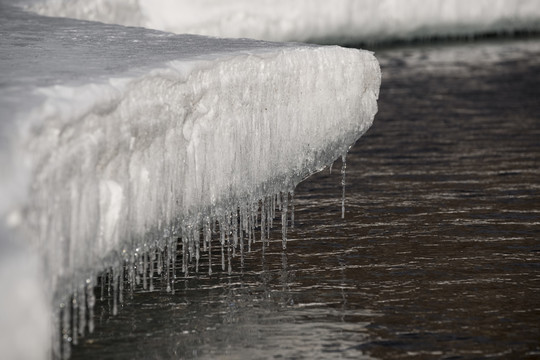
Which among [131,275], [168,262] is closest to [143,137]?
[131,275]

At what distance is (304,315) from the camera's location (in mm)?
4016

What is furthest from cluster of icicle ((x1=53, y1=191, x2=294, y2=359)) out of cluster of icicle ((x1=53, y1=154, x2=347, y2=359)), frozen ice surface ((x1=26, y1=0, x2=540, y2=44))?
frozen ice surface ((x1=26, y1=0, x2=540, y2=44))

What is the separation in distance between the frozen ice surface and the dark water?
3783 millimetres

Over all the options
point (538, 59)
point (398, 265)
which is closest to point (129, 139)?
point (398, 265)

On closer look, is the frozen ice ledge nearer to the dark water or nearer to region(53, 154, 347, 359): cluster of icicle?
region(53, 154, 347, 359): cluster of icicle

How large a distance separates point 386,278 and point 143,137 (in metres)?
1.40

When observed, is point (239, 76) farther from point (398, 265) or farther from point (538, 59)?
point (538, 59)

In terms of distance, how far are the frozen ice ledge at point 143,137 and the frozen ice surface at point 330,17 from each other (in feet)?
15.7

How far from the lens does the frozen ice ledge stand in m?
2.96

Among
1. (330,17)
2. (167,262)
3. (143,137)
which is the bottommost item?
(167,262)

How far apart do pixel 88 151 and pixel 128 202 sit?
13.6 inches

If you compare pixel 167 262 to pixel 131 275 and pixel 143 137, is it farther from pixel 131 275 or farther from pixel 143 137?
pixel 143 137

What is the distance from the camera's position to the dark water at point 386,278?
3730 mm

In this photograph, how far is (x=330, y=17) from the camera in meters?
12.9
